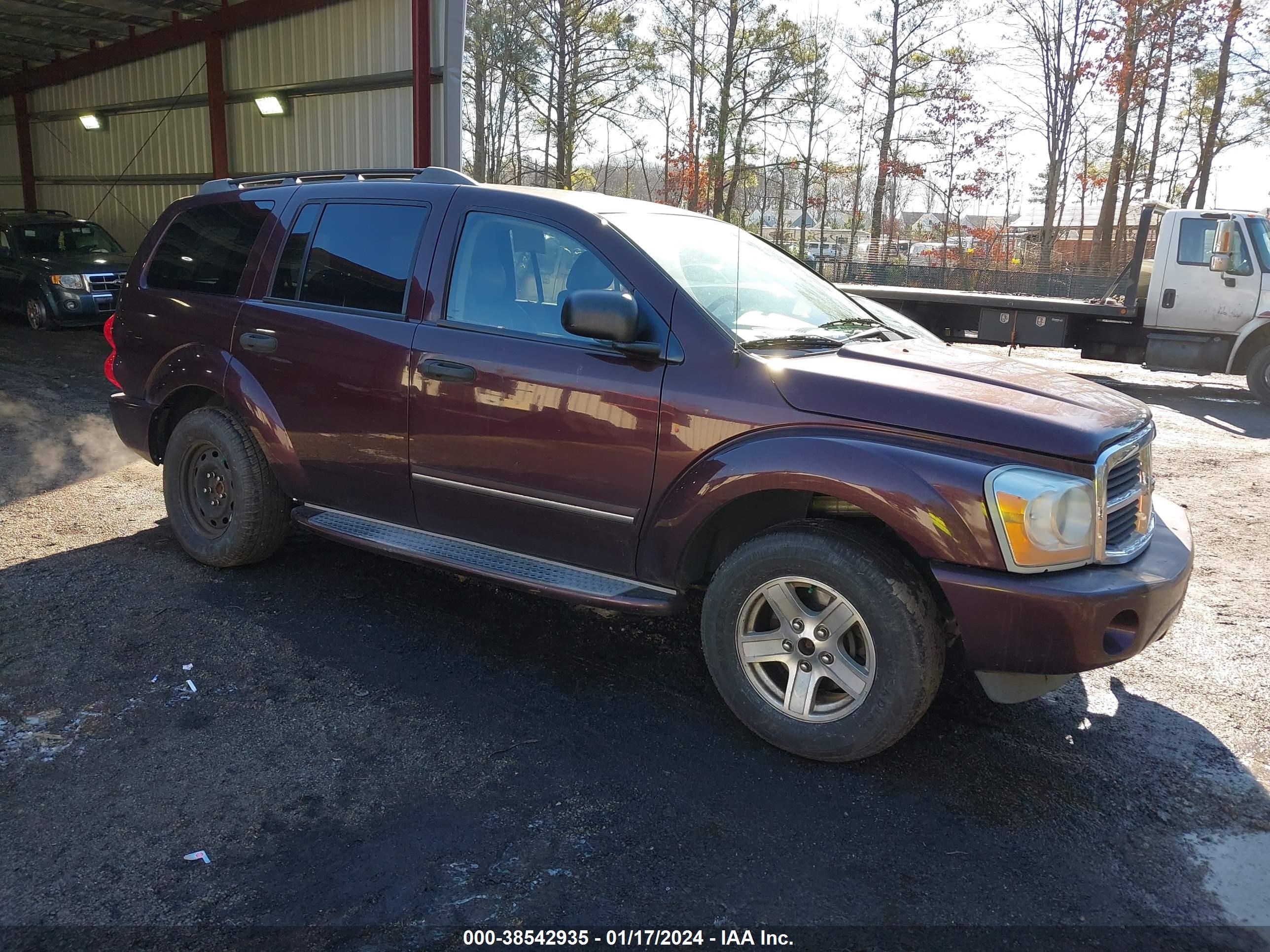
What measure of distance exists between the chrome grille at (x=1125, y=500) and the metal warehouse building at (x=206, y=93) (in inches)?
352

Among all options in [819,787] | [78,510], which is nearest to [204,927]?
[819,787]

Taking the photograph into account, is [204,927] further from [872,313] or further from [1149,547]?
[872,313]

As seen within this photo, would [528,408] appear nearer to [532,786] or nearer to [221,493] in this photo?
[532,786]

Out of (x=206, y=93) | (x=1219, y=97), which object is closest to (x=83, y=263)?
(x=206, y=93)

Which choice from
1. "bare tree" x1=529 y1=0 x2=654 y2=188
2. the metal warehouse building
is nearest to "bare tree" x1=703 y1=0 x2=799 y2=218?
"bare tree" x1=529 y1=0 x2=654 y2=188

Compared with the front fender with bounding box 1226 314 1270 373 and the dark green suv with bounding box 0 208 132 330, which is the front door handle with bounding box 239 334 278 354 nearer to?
the dark green suv with bounding box 0 208 132 330

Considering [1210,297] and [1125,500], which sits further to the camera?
[1210,297]

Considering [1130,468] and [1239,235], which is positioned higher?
[1239,235]

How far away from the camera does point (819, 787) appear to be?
3113mm

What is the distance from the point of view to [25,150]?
19984 millimetres

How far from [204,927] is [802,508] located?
2239 mm

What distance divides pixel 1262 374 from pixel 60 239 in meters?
16.7

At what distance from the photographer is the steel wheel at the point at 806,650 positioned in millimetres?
3146

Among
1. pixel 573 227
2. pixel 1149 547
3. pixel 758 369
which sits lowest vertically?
pixel 1149 547
